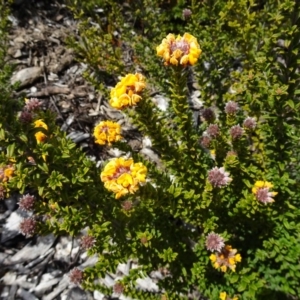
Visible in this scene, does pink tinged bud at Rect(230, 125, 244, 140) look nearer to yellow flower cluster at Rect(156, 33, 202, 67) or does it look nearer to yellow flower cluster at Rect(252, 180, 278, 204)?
yellow flower cluster at Rect(252, 180, 278, 204)

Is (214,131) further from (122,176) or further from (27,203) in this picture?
(27,203)

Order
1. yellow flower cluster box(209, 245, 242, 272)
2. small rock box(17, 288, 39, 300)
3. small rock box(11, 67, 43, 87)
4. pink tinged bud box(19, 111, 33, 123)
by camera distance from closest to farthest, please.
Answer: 1. pink tinged bud box(19, 111, 33, 123)
2. yellow flower cluster box(209, 245, 242, 272)
3. small rock box(17, 288, 39, 300)
4. small rock box(11, 67, 43, 87)

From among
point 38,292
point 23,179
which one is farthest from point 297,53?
point 38,292

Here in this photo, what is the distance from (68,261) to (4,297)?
0.68 meters

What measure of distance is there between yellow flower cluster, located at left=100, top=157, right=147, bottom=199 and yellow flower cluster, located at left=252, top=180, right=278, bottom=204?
38.2 inches

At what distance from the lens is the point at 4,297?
3.69 m

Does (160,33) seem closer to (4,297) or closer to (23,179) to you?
(23,179)

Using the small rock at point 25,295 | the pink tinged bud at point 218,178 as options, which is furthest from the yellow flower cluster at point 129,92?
the small rock at point 25,295

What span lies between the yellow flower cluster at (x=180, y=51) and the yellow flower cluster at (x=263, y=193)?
1138 mm

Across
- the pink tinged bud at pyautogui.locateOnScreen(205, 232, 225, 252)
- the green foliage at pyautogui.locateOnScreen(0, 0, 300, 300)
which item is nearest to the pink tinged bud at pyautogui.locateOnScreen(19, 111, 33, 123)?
→ the green foliage at pyautogui.locateOnScreen(0, 0, 300, 300)

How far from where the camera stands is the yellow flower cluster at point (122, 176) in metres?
2.19

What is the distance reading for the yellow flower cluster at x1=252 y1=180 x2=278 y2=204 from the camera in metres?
2.68

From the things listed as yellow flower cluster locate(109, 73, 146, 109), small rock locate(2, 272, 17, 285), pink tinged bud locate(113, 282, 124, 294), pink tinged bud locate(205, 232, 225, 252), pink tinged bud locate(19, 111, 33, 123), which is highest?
yellow flower cluster locate(109, 73, 146, 109)

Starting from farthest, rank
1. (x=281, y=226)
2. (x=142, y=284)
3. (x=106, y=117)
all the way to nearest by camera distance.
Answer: (x=106, y=117) < (x=142, y=284) < (x=281, y=226)
